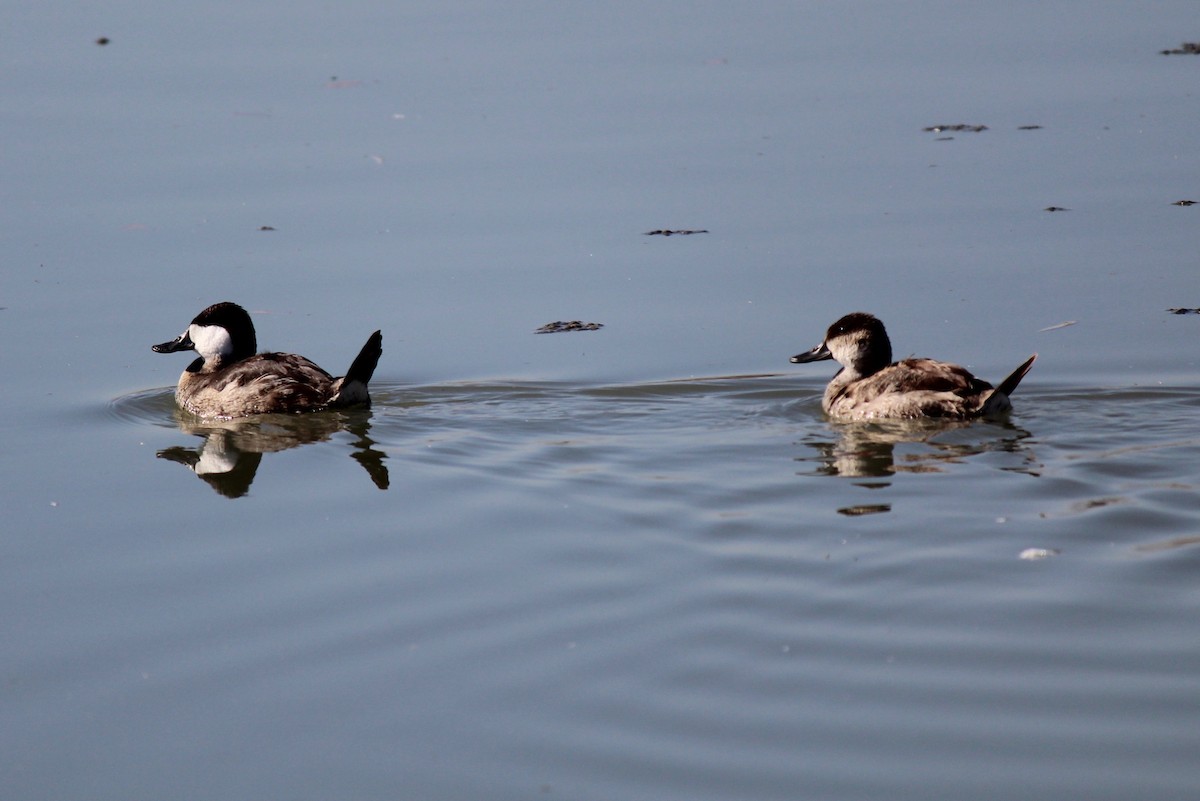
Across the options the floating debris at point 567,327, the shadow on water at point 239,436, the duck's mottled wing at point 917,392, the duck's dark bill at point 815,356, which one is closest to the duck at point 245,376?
the shadow on water at point 239,436

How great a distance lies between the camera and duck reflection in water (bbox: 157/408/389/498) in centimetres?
1048

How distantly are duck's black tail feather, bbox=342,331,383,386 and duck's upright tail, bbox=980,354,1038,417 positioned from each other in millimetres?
4114

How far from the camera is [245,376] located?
1201cm

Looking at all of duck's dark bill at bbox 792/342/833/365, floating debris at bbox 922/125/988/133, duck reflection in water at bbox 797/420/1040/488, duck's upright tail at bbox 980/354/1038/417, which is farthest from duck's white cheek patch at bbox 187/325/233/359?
floating debris at bbox 922/125/988/133

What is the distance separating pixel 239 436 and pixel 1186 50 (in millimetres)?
13961

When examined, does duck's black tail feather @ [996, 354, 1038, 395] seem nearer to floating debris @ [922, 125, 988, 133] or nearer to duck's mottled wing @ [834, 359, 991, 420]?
duck's mottled wing @ [834, 359, 991, 420]

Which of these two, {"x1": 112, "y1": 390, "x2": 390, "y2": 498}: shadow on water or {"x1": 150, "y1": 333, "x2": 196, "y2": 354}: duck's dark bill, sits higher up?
{"x1": 150, "y1": 333, "x2": 196, "y2": 354}: duck's dark bill

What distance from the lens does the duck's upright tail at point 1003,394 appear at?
1049cm

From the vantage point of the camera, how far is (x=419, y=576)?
26.5ft

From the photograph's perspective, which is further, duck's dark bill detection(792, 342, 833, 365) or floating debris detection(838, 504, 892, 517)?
duck's dark bill detection(792, 342, 833, 365)

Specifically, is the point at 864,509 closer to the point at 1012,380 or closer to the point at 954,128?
the point at 1012,380

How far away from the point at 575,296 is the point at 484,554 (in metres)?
5.32

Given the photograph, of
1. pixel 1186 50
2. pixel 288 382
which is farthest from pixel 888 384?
pixel 1186 50

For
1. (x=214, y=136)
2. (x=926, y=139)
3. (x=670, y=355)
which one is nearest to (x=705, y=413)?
(x=670, y=355)
